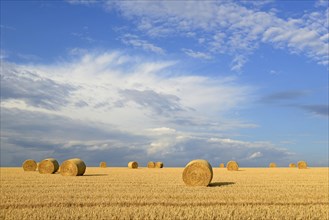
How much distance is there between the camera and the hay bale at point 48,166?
29.3 metres

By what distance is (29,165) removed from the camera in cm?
3416

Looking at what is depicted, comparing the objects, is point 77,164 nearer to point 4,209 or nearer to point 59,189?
point 59,189

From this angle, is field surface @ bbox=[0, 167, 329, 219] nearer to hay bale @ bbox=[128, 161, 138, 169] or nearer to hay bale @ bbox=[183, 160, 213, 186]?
hay bale @ bbox=[183, 160, 213, 186]

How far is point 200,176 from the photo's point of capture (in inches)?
760

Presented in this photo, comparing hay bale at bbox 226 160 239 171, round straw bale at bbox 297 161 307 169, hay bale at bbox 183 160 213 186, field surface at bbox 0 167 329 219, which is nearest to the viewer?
field surface at bbox 0 167 329 219

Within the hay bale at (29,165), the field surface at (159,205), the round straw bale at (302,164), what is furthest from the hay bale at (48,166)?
the round straw bale at (302,164)

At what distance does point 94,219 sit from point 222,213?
3.34 m

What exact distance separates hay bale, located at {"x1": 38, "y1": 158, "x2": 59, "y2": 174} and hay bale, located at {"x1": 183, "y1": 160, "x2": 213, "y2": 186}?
13.6 meters

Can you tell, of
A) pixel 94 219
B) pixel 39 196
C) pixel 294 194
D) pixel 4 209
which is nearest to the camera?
pixel 94 219

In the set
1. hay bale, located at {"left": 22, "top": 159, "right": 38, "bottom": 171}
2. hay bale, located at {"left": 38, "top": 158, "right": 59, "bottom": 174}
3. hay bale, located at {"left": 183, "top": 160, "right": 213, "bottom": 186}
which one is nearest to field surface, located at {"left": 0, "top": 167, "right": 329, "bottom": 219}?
hay bale, located at {"left": 183, "top": 160, "right": 213, "bottom": 186}

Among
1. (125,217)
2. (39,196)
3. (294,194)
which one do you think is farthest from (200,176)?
(125,217)

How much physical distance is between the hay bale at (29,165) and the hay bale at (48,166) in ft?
15.9

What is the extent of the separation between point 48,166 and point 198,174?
567 inches

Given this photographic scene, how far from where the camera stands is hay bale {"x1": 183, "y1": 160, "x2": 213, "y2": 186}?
1916 centimetres
